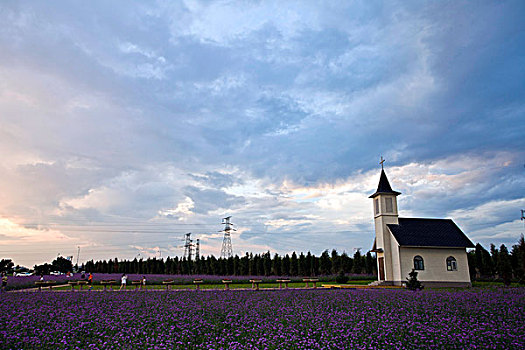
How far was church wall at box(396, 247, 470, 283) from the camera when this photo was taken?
101 feet

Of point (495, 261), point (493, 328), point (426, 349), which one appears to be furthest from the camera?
point (495, 261)

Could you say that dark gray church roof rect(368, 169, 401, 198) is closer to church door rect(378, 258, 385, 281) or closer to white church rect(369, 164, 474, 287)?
white church rect(369, 164, 474, 287)

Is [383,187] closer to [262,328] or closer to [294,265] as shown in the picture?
[294,265]

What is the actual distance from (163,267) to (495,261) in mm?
50871

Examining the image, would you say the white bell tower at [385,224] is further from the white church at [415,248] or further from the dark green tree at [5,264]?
the dark green tree at [5,264]

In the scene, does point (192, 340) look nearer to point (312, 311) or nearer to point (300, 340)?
point (300, 340)

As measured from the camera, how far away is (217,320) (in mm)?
9562

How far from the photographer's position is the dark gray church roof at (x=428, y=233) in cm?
3131

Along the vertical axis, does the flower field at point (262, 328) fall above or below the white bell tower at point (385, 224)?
below

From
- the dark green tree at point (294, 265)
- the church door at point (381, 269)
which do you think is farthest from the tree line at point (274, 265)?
the church door at point (381, 269)

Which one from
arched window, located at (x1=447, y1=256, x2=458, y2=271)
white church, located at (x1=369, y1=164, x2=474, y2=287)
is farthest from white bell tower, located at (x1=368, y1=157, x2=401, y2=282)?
arched window, located at (x1=447, y1=256, x2=458, y2=271)

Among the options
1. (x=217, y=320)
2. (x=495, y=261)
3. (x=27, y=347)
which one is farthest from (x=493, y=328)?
(x=495, y=261)

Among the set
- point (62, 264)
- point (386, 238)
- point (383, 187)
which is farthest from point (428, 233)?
point (62, 264)

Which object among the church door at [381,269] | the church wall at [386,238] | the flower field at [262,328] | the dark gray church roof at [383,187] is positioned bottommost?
the flower field at [262,328]
